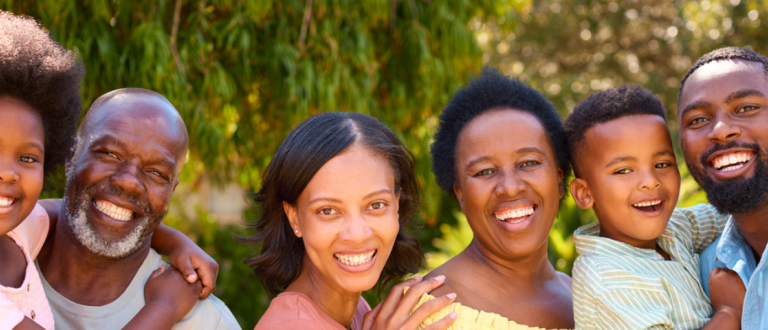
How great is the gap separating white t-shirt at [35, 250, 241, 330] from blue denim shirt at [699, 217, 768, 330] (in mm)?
2188

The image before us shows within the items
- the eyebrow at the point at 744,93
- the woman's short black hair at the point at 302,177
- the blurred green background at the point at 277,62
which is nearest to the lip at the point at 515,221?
the woman's short black hair at the point at 302,177

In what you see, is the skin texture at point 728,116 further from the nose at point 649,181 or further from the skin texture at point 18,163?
the skin texture at point 18,163

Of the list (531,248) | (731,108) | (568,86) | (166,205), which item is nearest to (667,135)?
(731,108)

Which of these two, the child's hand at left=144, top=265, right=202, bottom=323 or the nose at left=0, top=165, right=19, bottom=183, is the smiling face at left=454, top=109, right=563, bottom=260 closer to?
the child's hand at left=144, top=265, right=202, bottom=323

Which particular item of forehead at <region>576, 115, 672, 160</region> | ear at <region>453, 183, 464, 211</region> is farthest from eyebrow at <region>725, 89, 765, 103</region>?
ear at <region>453, 183, 464, 211</region>

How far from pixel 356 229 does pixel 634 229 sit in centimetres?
130

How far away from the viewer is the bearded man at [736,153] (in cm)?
265

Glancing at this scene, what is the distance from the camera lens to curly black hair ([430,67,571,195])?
299 centimetres

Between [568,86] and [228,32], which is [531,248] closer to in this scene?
[228,32]

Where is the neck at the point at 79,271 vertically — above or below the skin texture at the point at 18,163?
below

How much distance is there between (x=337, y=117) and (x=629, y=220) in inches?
55.0

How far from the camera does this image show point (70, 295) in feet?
8.99

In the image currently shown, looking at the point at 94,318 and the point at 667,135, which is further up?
the point at 667,135

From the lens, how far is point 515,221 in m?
2.79
